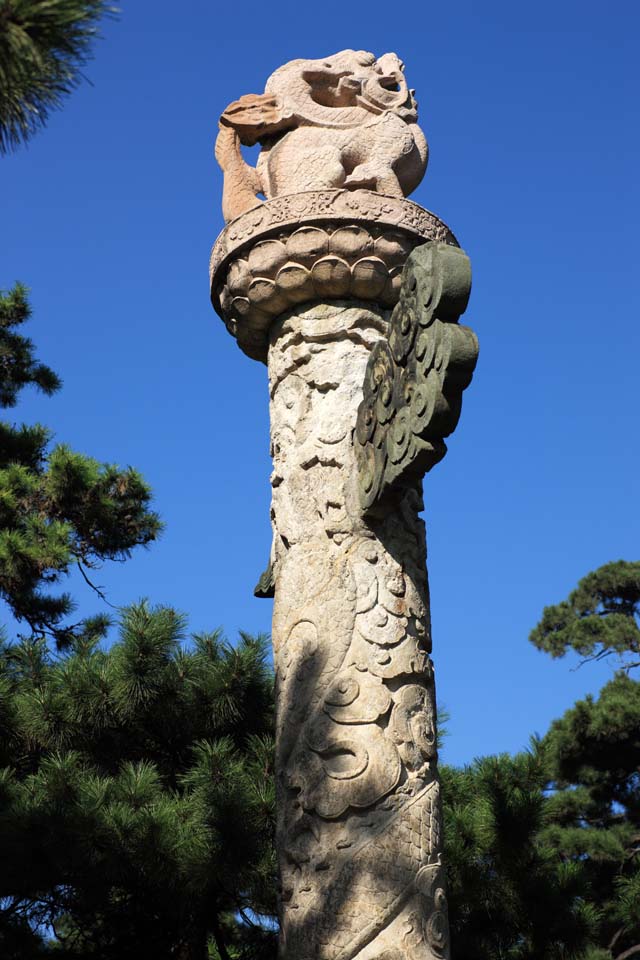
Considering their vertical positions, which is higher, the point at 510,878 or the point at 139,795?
the point at 139,795

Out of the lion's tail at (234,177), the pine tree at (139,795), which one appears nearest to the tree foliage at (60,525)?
the pine tree at (139,795)

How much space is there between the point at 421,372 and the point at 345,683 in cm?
107

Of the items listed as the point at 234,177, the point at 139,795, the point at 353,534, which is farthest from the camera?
the point at 139,795

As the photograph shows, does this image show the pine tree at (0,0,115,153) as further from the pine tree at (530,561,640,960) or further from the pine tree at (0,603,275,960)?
the pine tree at (530,561,640,960)

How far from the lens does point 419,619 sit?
14.6 feet

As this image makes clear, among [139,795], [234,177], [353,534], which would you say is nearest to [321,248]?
[234,177]

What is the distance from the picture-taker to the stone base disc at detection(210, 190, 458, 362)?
4832mm

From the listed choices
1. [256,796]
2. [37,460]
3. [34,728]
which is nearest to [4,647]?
[34,728]

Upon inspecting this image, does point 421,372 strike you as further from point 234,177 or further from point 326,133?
point 234,177

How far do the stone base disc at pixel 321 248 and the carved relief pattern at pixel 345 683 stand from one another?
11cm

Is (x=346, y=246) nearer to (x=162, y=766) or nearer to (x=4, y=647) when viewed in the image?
(x=162, y=766)


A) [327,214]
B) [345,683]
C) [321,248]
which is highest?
[327,214]

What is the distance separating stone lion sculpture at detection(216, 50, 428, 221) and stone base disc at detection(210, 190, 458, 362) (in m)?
0.24

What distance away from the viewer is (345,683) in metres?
4.25
